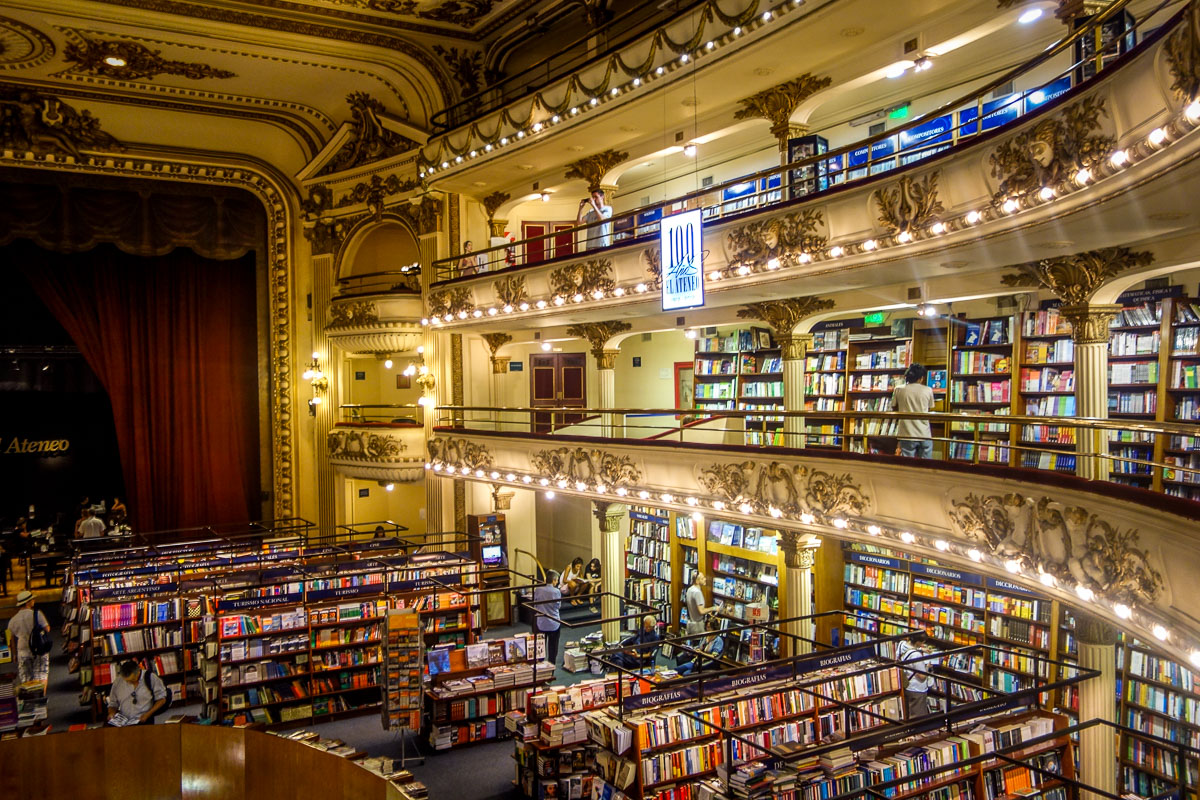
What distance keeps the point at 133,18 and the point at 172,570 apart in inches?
346

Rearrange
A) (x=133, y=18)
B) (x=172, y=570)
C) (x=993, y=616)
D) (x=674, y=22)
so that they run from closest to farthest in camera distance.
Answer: (x=993, y=616), (x=674, y=22), (x=172, y=570), (x=133, y=18)

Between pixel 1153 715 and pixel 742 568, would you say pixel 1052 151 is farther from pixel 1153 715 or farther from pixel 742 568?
pixel 742 568

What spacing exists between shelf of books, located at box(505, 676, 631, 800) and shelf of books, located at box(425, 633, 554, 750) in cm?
69

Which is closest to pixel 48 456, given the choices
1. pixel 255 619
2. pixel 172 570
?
pixel 172 570

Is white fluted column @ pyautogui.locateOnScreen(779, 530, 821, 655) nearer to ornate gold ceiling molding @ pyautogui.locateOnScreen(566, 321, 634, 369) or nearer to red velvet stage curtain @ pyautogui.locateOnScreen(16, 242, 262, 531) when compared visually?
ornate gold ceiling molding @ pyautogui.locateOnScreen(566, 321, 634, 369)

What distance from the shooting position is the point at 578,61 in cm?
1417

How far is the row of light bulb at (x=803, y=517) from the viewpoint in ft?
17.3

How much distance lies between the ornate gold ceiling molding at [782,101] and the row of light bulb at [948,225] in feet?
7.12

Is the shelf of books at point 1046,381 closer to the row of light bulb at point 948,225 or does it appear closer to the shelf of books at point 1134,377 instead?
the shelf of books at point 1134,377

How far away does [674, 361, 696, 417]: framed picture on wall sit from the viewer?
49.8 ft

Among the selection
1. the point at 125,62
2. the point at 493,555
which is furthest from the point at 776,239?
the point at 125,62

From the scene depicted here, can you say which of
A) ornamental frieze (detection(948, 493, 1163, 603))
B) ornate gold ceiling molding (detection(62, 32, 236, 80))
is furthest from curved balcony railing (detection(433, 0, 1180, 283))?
ornate gold ceiling molding (detection(62, 32, 236, 80))

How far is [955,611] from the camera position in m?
9.84

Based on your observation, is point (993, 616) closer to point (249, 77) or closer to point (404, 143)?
point (404, 143)
